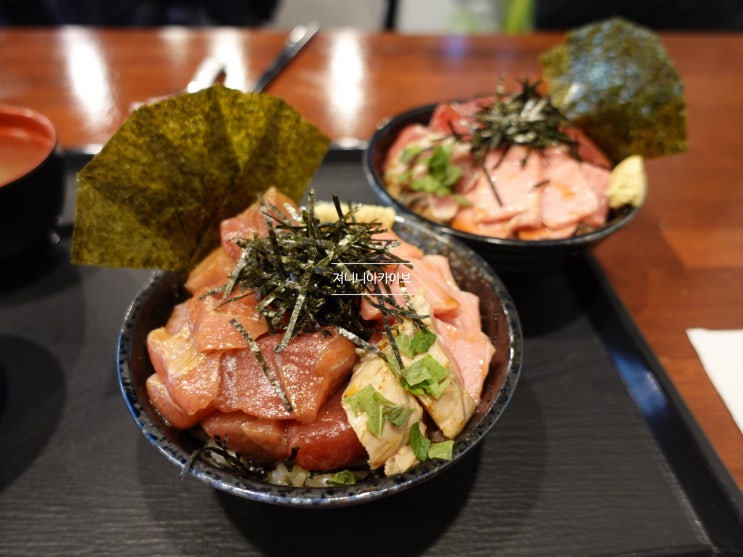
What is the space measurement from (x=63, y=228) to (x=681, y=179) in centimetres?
262

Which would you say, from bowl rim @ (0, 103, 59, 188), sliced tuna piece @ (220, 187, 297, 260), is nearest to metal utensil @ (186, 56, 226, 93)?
bowl rim @ (0, 103, 59, 188)

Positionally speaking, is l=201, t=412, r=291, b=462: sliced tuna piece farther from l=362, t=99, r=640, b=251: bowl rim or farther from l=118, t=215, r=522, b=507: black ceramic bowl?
l=362, t=99, r=640, b=251: bowl rim

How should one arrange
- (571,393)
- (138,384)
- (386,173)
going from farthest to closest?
(386,173), (571,393), (138,384)

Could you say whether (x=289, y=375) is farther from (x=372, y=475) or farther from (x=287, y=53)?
A: (x=287, y=53)

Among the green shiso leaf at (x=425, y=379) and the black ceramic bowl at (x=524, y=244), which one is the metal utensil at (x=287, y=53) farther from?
the green shiso leaf at (x=425, y=379)

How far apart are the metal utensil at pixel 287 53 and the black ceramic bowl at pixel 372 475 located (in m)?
1.65

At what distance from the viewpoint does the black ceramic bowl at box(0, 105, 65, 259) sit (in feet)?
5.24

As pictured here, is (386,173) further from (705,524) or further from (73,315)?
(705,524)

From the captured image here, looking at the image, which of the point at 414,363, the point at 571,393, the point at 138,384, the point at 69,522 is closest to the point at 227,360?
the point at 138,384

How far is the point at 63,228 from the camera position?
2020 millimetres

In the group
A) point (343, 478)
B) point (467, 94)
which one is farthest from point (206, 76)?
point (343, 478)

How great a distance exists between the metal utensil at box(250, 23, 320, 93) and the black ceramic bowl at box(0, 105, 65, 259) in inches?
47.4

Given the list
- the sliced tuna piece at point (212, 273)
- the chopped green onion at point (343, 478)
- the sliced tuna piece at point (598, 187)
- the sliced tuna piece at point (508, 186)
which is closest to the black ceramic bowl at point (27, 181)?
the sliced tuna piece at point (212, 273)

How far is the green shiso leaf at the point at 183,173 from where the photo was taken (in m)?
1.30
